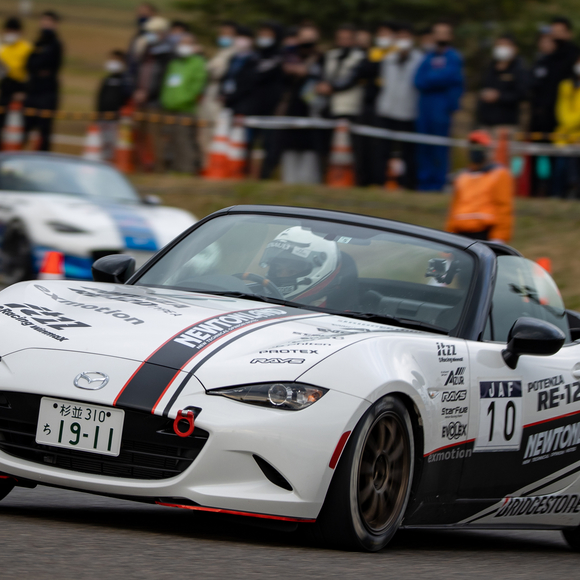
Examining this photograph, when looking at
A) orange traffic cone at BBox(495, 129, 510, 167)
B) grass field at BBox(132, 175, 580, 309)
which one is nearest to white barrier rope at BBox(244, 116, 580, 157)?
orange traffic cone at BBox(495, 129, 510, 167)

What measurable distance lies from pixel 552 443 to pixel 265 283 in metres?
1.44

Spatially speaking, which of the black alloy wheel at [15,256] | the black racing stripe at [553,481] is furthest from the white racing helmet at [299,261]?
the black alloy wheel at [15,256]

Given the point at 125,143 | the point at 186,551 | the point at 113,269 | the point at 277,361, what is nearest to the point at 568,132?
the point at 125,143

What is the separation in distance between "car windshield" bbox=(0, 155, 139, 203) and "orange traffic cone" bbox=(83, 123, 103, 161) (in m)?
5.08

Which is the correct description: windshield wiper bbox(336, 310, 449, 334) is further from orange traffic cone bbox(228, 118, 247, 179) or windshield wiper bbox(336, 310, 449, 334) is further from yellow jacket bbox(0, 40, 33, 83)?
yellow jacket bbox(0, 40, 33, 83)

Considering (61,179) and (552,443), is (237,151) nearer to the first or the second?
(61,179)

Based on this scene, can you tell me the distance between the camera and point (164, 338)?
4520 mm

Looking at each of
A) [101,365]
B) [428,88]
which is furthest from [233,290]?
[428,88]

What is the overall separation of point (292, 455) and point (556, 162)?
10.4 metres

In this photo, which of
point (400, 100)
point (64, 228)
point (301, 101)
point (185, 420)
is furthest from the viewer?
point (301, 101)

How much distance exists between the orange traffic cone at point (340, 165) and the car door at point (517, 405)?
A: 9851 mm

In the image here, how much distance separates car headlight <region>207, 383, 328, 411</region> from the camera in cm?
426

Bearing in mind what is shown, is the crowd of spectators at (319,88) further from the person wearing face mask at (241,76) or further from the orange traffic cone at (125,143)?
the orange traffic cone at (125,143)

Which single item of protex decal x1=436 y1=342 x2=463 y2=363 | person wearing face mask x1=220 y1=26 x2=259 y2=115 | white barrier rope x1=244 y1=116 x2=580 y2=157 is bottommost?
protex decal x1=436 y1=342 x2=463 y2=363
